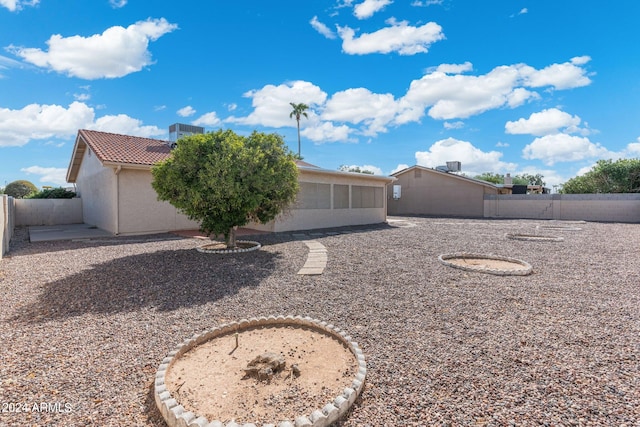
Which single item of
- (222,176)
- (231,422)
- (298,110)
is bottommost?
(231,422)

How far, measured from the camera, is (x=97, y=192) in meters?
13.7

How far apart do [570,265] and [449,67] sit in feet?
33.1

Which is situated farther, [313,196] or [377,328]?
[313,196]

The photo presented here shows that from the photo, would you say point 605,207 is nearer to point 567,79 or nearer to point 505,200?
point 505,200

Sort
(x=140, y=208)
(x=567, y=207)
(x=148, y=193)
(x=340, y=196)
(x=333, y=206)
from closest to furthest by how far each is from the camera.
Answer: (x=140, y=208) → (x=148, y=193) → (x=333, y=206) → (x=340, y=196) → (x=567, y=207)

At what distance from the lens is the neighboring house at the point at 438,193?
24.5 metres

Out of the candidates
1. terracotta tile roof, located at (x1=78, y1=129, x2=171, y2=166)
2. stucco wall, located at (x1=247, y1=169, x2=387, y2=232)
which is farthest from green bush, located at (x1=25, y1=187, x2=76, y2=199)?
stucco wall, located at (x1=247, y1=169, x2=387, y2=232)

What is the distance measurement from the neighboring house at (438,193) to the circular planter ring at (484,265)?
15.2 metres

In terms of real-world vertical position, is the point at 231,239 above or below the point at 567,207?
below

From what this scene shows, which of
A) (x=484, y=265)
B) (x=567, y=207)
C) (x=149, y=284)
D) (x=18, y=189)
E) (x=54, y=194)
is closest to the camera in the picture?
(x=149, y=284)

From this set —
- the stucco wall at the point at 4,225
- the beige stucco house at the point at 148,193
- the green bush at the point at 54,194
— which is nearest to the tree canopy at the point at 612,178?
the beige stucco house at the point at 148,193

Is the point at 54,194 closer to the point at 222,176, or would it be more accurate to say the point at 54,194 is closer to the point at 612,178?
the point at 222,176

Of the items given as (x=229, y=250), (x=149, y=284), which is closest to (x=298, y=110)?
(x=229, y=250)

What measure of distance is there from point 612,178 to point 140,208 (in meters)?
34.1
